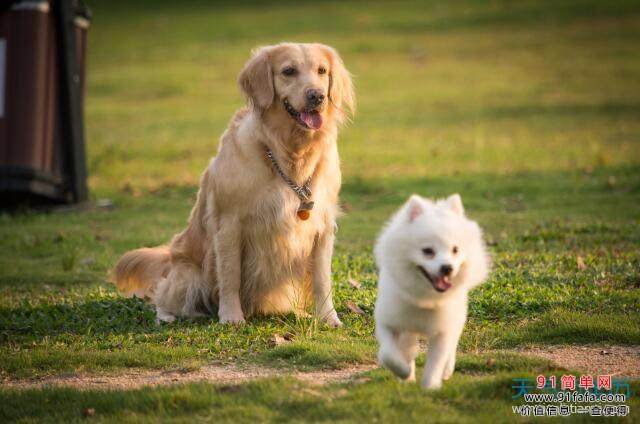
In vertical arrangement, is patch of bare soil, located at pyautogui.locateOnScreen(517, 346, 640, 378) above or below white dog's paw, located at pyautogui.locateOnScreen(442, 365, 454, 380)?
below

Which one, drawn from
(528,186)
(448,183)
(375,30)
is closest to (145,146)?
(448,183)

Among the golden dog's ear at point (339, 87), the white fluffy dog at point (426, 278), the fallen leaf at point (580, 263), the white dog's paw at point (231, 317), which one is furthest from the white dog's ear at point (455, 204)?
the fallen leaf at point (580, 263)

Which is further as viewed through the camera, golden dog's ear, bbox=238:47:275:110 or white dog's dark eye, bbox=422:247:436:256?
golden dog's ear, bbox=238:47:275:110

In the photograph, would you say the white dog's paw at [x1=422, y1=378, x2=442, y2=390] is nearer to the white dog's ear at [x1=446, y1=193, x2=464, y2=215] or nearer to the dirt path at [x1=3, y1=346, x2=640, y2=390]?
the dirt path at [x1=3, y1=346, x2=640, y2=390]

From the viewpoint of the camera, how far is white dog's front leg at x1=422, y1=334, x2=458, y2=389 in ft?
16.2

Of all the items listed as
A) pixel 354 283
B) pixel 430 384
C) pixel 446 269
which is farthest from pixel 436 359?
pixel 354 283

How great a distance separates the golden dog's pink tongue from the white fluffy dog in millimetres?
1939

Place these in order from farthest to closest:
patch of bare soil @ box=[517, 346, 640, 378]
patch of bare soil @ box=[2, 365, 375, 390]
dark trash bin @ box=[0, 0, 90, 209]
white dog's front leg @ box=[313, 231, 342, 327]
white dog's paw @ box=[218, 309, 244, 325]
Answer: dark trash bin @ box=[0, 0, 90, 209]
white dog's front leg @ box=[313, 231, 342, 327]
white dog's paw @ box=[218, 309, 244, 325]
patch of bare soil @ box=[517, 346, 640, 378]
patch of bare soil @ box=[2, 365, 375, 390]

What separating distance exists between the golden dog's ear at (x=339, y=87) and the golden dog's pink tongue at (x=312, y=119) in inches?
10.9

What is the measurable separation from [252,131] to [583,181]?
886 centimetres

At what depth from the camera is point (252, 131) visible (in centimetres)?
703

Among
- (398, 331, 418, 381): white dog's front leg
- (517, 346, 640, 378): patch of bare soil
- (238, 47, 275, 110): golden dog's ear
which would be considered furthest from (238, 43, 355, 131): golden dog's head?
(517, 346, 640, 378): patch of bare soil

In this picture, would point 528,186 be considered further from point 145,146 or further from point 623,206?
point 145,146

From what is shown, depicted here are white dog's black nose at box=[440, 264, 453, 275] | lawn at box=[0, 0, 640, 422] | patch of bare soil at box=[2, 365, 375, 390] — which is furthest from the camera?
patch of bare soil at box=[2, 365, 375, 390]
